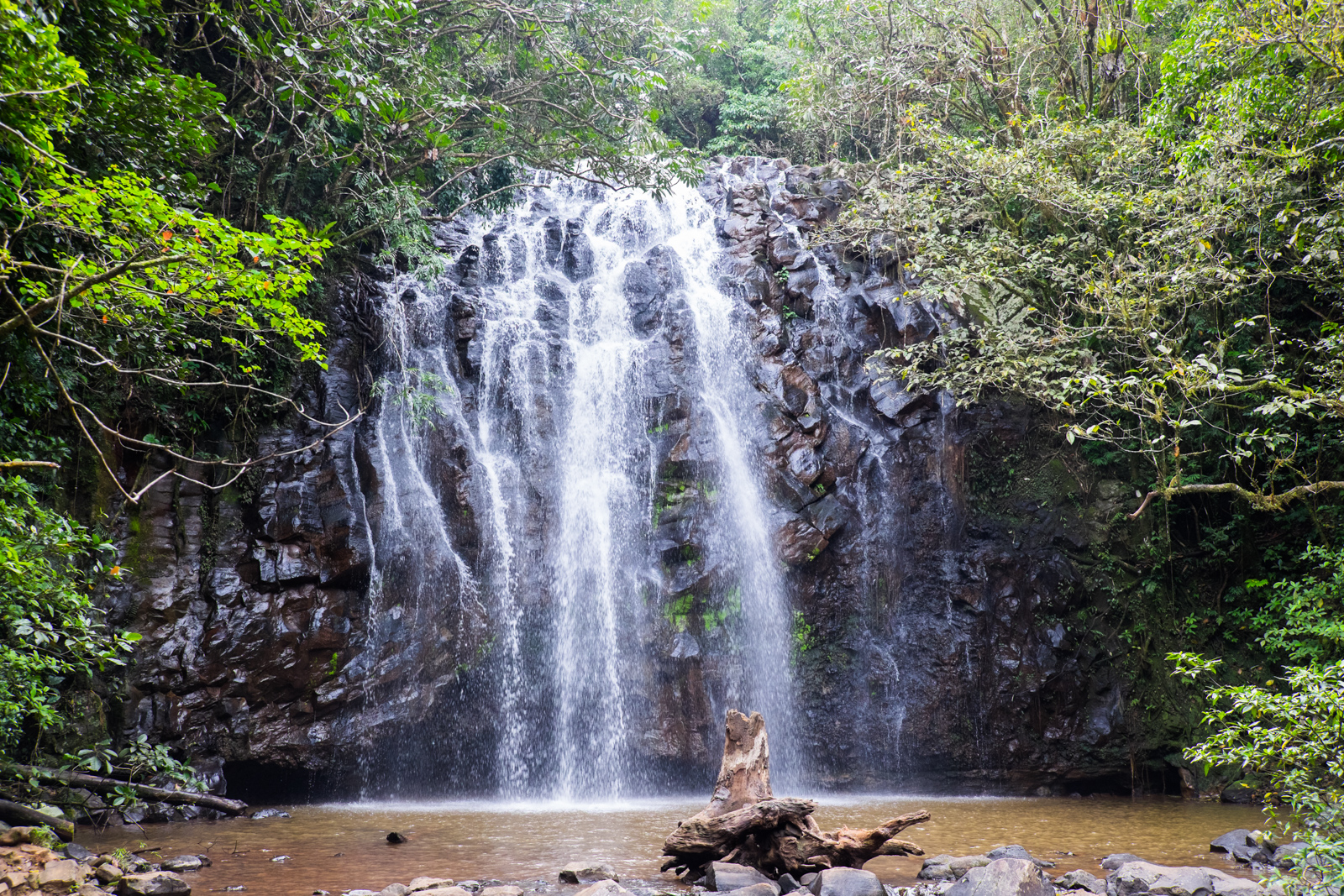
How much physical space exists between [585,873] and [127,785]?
4.61 m

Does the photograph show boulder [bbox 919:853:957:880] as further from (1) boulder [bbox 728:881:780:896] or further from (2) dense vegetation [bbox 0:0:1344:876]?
(2) dense vegetation [bbox 0:0:1344:876]

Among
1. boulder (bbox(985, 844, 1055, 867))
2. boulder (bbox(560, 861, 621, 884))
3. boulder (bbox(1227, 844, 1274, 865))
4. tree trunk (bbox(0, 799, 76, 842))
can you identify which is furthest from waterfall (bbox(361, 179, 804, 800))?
boulder (bbox(1227, 844, 1274, 865))

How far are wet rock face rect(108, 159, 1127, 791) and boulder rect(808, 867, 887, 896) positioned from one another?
592 centimetres

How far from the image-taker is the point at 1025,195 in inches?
437

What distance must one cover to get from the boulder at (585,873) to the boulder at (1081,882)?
325cm

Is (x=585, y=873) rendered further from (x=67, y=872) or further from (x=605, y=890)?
(x=67, y=872)

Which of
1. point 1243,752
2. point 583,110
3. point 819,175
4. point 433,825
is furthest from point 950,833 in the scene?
point 819,175

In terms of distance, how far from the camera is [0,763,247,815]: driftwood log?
6.71m

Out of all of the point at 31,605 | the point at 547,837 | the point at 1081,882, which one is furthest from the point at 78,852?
the point at 1081,882

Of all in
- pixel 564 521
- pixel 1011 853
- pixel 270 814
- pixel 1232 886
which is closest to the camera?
pixel 1232 886

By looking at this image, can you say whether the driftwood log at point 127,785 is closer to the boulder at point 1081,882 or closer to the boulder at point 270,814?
the boulder at point 270,814

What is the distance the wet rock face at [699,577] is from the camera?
9797 millimetres

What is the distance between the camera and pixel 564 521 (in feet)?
38.8

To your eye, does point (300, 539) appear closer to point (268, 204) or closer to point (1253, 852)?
point (268, 204)
